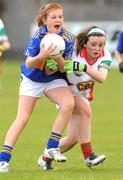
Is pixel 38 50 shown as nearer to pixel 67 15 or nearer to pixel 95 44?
pixel 95 44

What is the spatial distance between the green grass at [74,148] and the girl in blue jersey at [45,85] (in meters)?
0.31

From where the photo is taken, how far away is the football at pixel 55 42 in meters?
9.20

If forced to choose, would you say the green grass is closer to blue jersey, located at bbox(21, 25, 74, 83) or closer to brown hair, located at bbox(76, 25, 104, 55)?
blue jersey, located at bbox(21, 25, 74, 83)

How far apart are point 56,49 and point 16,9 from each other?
42.3 m

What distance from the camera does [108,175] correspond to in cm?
930

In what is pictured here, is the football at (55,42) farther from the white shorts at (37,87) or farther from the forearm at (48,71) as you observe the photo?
the white shorts at (37,87)

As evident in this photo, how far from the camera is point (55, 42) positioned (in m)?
9.19

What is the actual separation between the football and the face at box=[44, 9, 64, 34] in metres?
0.18

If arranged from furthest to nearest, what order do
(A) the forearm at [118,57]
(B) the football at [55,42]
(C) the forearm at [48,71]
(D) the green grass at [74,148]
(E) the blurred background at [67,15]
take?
(E) the blurred background at [67,15]
(A) the forearm at [118,57]
(C) the forearm at [48,71]
(D) the green grass at [74,148]
(B) the football at [55,42]

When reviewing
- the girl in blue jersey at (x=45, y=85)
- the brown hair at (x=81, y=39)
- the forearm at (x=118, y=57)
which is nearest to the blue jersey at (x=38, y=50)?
the girl in blue jersey at (x=45, y=85)

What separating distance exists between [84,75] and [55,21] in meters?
0.85

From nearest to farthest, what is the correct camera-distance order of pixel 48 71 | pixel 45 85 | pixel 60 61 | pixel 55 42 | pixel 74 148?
1. pixel 55 42
2. pixel 60 61
3. pixel 48 71
4. pixel 45 85
5. pixel 74 148

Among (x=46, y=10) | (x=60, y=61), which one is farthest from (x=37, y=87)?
(x=46, y=10)

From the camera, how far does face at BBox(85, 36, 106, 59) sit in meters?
9.70
